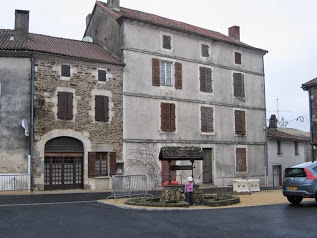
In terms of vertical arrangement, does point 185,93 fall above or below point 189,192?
above

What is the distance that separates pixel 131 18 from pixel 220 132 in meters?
9.63

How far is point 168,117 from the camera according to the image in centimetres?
2573

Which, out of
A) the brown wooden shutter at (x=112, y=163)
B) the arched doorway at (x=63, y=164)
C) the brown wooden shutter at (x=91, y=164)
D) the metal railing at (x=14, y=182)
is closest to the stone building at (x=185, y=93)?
the brown wooden shutter at (x=112, y=163)

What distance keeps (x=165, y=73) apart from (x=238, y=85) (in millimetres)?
6442

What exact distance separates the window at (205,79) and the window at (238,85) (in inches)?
92.1

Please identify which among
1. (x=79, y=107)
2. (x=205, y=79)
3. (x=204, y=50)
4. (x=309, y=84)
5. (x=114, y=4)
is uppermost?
(x=114, y=4)

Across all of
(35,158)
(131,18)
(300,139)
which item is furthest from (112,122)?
(300,139)

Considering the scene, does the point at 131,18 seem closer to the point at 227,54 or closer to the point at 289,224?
the point at 227,54

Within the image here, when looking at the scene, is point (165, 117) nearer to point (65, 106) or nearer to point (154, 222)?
point (65, 106)

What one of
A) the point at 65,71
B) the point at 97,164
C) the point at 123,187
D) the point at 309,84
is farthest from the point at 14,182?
the point at 309,84

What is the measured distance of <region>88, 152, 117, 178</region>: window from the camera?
23.0m

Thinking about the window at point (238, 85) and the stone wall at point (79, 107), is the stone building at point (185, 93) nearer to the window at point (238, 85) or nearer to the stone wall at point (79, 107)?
the window at point (238, 85)

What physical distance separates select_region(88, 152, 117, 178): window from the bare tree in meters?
1.00

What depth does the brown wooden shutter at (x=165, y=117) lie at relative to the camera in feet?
83.7
